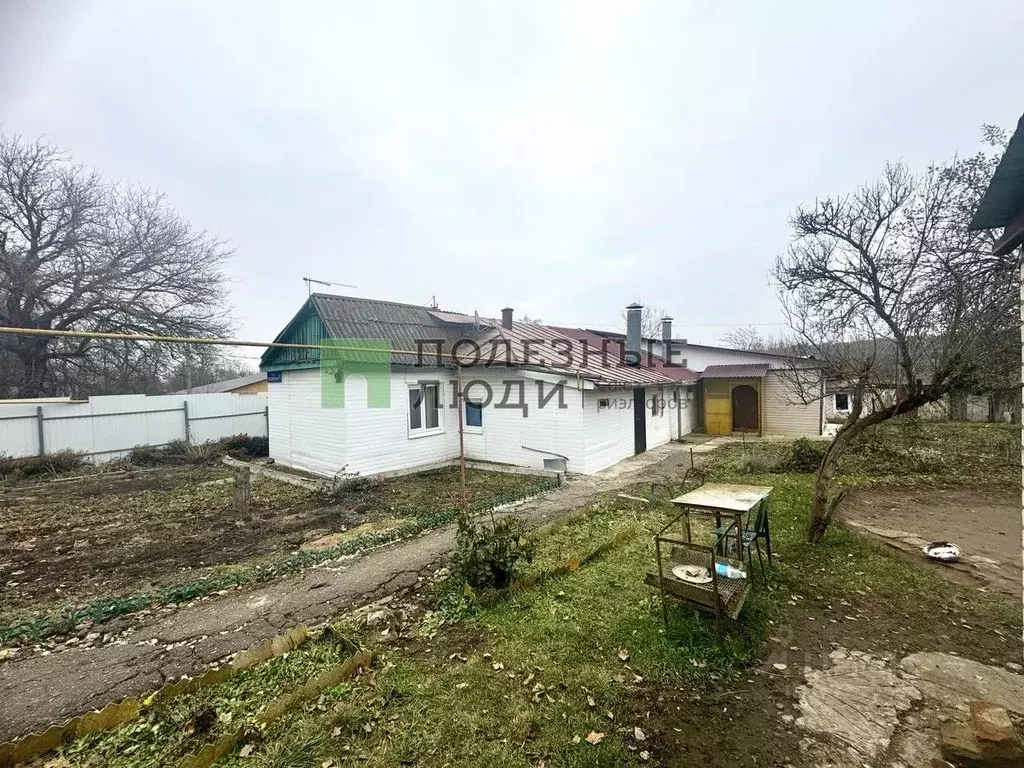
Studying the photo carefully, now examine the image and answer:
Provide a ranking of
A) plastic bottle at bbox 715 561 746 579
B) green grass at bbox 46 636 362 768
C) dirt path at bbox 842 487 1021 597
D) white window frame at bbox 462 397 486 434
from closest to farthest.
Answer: green grass at bbox 46 636 362 768 < plastic bottle at bbox 715 561 746 579 < dirt path at bbox 842 487 1021 597 < white window frame at bbox 462 397 486 434

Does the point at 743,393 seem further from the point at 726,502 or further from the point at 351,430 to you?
the point at 351,430

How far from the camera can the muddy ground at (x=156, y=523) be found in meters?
5.40

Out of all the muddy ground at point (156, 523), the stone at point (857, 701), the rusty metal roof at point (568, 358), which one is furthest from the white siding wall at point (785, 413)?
the stone at point (857, 701)

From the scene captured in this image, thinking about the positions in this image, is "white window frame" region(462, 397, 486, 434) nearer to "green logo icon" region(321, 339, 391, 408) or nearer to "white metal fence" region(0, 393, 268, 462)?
"green logo icon" region(321, 339, 391, 408)

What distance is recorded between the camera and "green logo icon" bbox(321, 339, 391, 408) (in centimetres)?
1038

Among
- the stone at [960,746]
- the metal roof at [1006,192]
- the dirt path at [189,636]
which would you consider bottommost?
the dirt path at [189,636]

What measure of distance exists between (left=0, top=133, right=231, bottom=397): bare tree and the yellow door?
21.2 metres

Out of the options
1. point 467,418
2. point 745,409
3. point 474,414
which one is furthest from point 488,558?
point 745,409


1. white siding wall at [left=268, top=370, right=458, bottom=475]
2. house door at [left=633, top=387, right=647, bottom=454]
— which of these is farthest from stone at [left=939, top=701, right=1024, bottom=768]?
house door at [left=633, top=387, right=647, bottom=454]

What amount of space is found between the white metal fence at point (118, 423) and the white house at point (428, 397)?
15.2 feet

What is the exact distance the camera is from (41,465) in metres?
11.6

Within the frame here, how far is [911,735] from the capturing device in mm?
2680

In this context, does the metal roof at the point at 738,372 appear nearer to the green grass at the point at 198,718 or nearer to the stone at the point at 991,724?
the stone at the point at 991,724

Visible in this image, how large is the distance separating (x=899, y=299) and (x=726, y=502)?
6.65 meters
